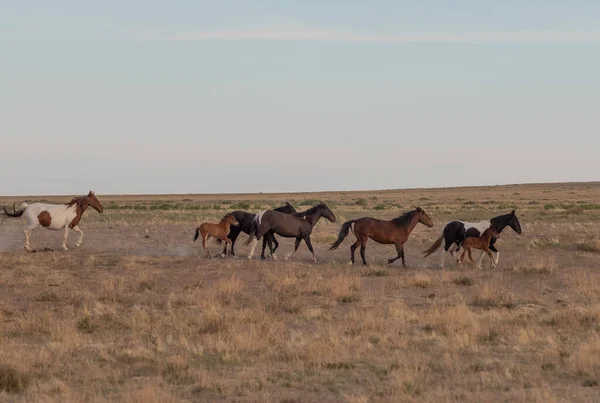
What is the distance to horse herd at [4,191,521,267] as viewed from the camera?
A: 2078 centimetres

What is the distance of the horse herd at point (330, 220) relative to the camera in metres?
20.8

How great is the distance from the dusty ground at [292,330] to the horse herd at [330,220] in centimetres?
84

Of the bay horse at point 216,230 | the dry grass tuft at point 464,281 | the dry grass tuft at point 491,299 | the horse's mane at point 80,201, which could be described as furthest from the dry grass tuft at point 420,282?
the horse's mane at point 80,201

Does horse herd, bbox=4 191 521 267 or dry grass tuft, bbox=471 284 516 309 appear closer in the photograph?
dry grass tuft, bbox=471 284 516 309

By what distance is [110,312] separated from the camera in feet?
43.9

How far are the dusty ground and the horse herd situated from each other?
2.75 ft

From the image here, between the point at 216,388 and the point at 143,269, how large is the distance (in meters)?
11.5

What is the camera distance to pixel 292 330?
11.9m

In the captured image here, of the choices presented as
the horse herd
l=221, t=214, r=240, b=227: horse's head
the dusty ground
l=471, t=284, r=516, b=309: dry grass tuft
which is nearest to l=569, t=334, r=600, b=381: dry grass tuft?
the dusty ground

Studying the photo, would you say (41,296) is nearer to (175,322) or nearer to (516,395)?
(175,322)

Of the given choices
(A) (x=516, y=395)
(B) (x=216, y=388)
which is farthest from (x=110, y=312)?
(A) (x=516, y=395)

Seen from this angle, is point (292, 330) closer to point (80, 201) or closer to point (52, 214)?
point (52, 214)

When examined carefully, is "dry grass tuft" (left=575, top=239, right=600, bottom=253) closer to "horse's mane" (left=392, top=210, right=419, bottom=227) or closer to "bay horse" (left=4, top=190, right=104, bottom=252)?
"horse's mane" (left=392, top=210, right=419, bottom=227)

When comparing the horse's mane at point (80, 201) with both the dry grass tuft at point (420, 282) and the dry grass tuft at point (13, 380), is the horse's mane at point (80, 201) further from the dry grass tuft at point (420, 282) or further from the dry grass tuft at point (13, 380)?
the dry grass tuft at point (13, 380)
